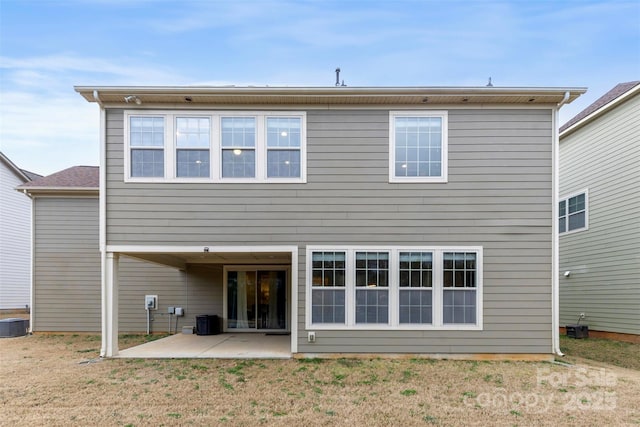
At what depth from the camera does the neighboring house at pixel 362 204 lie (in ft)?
23.7

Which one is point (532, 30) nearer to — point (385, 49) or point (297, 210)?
point (385, 49)

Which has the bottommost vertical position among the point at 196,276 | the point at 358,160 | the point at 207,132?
the point at 196,276

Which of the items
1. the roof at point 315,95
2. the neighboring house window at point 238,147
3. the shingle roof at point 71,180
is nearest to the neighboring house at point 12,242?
the shingle roof at point 71,180

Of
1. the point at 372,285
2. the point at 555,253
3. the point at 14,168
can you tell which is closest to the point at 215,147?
the point at 372,285

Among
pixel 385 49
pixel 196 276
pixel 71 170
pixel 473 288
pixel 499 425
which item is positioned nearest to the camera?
pixel 499 425

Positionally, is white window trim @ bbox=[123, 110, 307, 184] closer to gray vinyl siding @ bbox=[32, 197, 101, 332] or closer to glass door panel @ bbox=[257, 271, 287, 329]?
glass door panel @ bbox=[257, 271, 287, 329]

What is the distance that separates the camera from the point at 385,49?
69.2ft

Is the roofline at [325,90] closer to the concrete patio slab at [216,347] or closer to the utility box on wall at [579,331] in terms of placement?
the concrete patio slab at [216,347]

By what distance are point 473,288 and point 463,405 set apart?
2.84 metres

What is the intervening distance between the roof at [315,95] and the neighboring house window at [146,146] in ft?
1.08

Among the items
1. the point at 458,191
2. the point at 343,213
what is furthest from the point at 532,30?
the point at 343,213

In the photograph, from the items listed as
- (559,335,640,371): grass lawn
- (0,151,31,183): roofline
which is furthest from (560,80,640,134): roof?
(0,151,31,183): roofline

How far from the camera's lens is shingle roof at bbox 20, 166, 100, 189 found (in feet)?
35.0

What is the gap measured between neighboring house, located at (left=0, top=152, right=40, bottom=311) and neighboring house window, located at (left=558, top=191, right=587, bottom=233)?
2094cm
